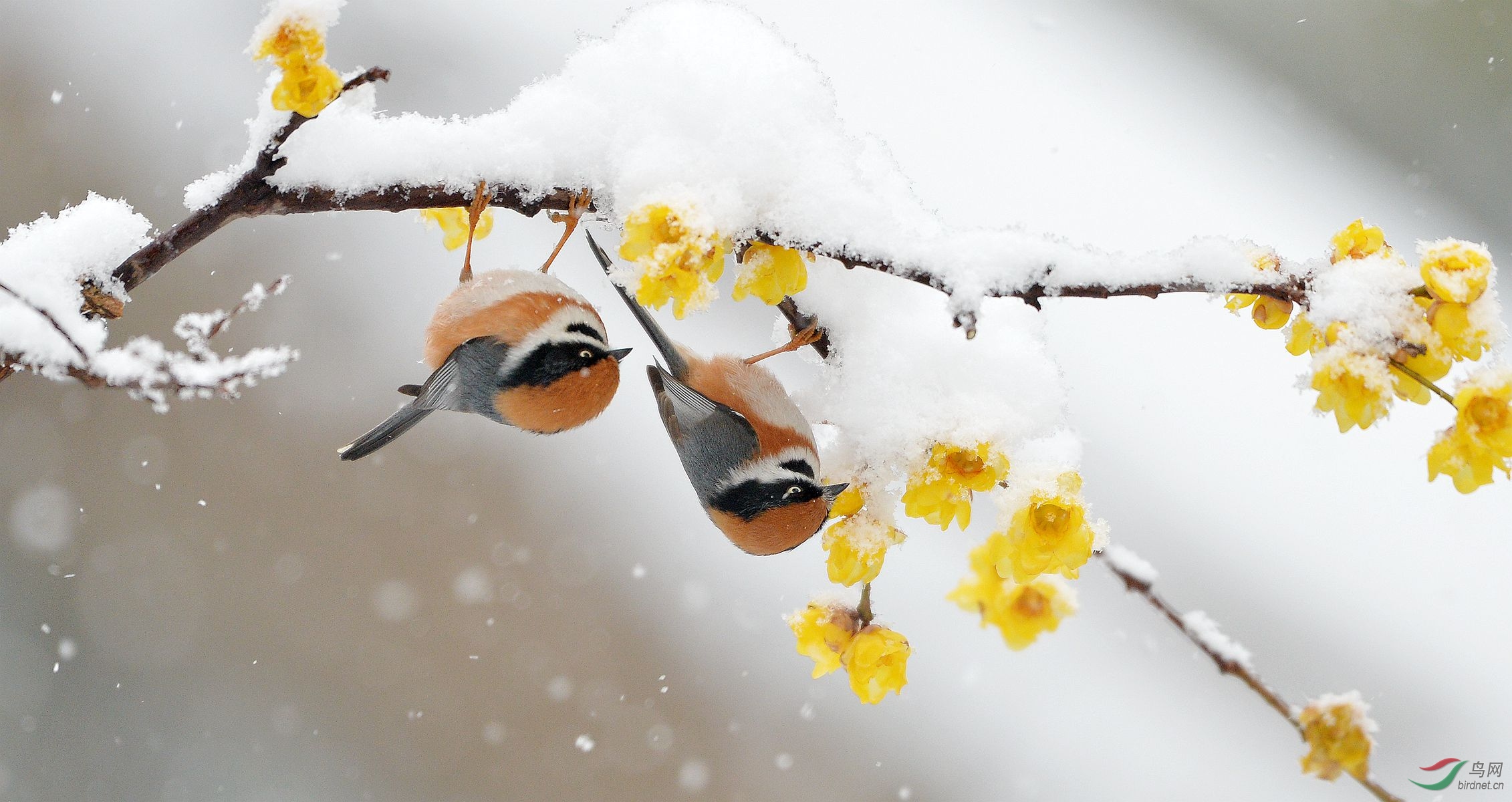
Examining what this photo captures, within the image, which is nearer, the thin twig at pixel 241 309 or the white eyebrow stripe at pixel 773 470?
the thin twig at pixel 241 309

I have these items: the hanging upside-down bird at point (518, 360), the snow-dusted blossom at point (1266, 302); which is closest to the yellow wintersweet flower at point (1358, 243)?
the snow-dusted blossom at point (1266, 302)

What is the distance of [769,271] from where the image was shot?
0.64 meters

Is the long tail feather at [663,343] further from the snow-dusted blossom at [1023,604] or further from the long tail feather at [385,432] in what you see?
the snow-dusted blossom at [1023,604]

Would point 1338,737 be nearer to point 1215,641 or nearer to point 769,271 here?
point 1215,641

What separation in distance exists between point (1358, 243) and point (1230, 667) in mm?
339

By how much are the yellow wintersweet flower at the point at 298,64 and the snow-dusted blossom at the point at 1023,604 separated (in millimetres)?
630

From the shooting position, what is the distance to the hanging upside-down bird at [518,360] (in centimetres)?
87

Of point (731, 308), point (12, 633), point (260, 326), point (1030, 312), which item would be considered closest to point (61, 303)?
point (1030, 312)

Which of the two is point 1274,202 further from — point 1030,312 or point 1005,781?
point 1030,312

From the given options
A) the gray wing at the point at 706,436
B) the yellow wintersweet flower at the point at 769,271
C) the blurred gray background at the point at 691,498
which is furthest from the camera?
the blurred gray background at the point at 691,498

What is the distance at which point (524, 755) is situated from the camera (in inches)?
120

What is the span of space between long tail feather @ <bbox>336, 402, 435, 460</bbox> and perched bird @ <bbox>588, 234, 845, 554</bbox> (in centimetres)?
26

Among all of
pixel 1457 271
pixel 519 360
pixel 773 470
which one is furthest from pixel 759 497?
pixel 1457 271

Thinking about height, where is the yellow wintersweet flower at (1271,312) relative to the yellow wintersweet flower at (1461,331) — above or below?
below
